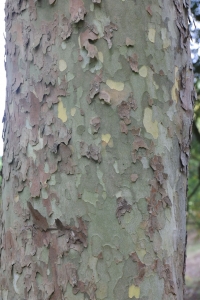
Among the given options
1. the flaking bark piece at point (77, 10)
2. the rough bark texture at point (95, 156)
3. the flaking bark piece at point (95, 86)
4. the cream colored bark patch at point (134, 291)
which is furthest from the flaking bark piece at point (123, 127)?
the cream colored bark patch at point (134, 291)

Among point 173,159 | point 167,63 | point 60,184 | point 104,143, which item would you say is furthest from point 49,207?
point 167,63

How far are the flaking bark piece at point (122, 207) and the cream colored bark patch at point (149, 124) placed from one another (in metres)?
0.22

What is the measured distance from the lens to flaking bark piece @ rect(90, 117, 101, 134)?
1.08m

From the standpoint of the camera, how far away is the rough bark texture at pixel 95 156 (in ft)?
3.46

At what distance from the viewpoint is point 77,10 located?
112 centimetres

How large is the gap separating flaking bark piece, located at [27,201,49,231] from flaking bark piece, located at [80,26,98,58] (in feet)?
1.62

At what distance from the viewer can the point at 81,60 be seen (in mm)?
1107

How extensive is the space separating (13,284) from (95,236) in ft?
1.05

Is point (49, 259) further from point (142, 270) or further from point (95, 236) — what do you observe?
point (142, 270)

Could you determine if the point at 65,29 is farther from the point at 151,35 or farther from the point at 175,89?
the point at 175,89

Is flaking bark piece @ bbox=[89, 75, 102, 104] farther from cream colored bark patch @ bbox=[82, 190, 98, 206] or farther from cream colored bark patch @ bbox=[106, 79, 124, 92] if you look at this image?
cream colored bark patch @ bbox=[82, 190, 98, 206]

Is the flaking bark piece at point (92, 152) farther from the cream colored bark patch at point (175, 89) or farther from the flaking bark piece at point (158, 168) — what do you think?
the cream colored bark patch at point (175, 89)

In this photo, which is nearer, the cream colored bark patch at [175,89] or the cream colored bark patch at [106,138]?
the cream colored bark patch at [106,138]

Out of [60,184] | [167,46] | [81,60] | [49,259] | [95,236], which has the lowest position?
[49,259]
